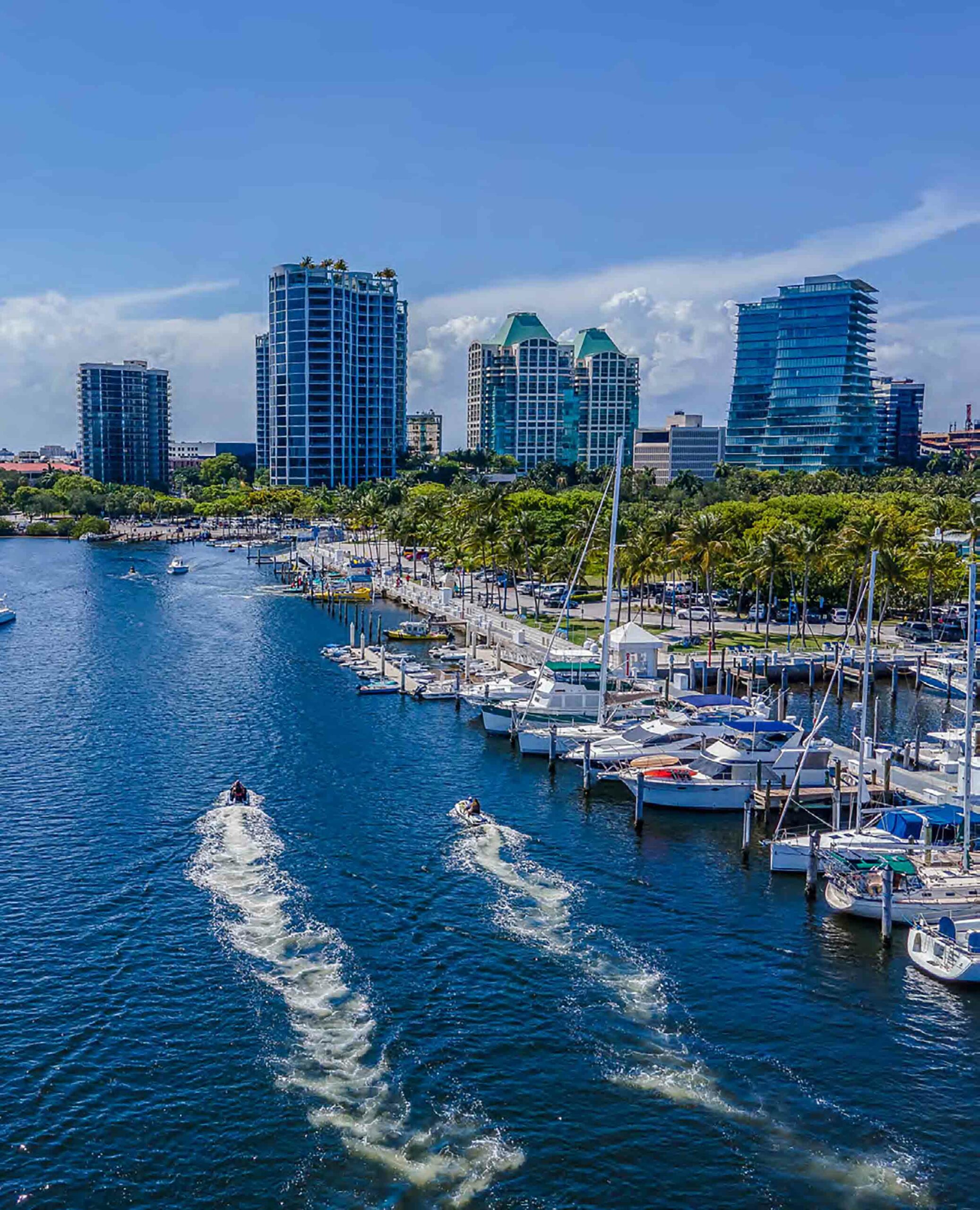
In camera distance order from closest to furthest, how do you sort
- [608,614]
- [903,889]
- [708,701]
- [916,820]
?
[903,889]
[916,820]
[708,701]
[608,614]

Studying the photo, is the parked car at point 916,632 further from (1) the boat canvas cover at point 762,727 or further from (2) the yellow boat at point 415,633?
(1) the boat canvas cover at point 762,727

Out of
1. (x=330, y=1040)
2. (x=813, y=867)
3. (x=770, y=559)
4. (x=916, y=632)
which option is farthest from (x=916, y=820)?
(x=916, y=632)

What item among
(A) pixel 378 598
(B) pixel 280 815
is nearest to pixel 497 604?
(A) pixel 378 598

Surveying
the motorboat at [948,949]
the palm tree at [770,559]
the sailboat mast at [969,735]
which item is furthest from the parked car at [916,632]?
the motorboat at [948,949]

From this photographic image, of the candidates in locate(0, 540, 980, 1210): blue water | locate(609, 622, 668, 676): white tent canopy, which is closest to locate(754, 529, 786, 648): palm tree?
locate(609, 622, 668, 676): white tent canopy

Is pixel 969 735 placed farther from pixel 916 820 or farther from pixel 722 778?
pixel 722 778

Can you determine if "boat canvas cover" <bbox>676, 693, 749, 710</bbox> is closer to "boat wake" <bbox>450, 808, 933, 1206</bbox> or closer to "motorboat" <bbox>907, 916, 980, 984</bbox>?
"boat wake" <bbox>450, 808, 933, 1206</bbox>

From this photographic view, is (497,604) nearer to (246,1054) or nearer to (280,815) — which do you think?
(280,815)
